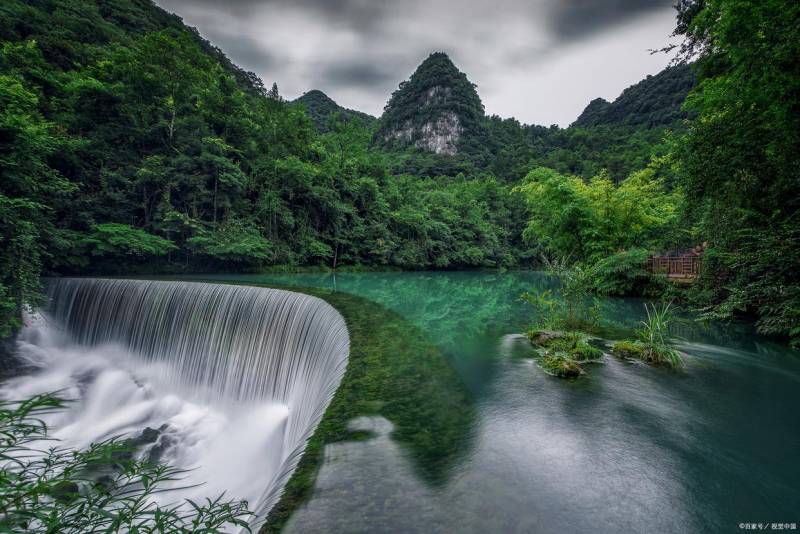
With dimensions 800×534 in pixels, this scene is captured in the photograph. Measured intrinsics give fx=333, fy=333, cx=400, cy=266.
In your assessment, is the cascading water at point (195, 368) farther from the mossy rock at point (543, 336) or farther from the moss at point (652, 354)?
the moss at point (652, 354)

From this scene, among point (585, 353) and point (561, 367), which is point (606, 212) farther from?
point (561, 367)

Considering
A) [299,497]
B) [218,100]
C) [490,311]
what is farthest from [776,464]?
[218,100]

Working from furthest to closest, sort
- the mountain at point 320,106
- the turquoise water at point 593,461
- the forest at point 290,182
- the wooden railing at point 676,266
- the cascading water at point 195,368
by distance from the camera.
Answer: the mountain at point 320,106, the wooden railing at point 676,266, the forest at point 290,182, the cascading water at point 195,368, the turquoise water at point 593,461

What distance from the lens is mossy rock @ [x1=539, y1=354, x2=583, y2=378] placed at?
4.80m

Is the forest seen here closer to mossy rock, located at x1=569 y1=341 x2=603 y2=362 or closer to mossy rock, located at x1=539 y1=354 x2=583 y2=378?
mossy rock, located at x1=569 y1=341 x2=603 y2=362

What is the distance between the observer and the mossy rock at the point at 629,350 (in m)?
5.66

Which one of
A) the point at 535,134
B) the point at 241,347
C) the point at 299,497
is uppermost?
the point at 535,134

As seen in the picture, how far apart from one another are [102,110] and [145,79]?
2.37 meters

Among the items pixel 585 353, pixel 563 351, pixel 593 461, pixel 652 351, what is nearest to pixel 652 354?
pixel 652 351

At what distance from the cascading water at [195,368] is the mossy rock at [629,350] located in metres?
4.72

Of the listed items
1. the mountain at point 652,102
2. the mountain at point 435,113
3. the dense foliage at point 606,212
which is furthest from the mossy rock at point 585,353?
the mountain at point 435,113

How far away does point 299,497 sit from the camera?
2.29 m

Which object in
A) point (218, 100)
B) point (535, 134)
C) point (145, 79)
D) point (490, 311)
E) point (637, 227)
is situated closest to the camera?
point (490, 311)

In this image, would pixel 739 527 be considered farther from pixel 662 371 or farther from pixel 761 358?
pixel 761 358
